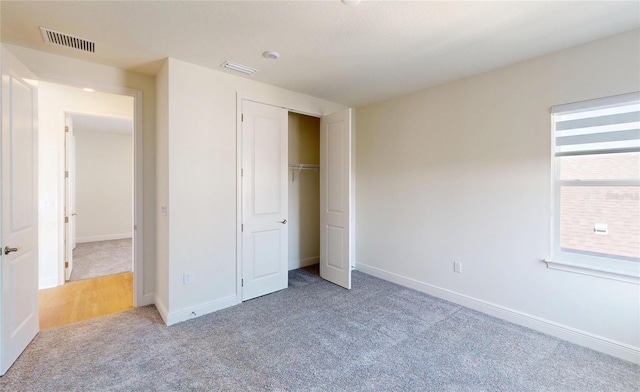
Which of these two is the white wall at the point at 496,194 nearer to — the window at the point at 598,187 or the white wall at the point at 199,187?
the window at the point at 598,187

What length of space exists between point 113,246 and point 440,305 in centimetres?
687

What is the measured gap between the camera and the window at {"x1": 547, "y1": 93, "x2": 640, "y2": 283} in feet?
7.44

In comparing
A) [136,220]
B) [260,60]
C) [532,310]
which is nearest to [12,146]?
[136,220]

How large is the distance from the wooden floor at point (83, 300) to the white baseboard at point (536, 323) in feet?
11.6

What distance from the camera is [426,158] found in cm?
359

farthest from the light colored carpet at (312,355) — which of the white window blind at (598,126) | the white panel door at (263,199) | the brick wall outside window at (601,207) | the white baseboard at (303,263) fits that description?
the white window blind at (598,126)

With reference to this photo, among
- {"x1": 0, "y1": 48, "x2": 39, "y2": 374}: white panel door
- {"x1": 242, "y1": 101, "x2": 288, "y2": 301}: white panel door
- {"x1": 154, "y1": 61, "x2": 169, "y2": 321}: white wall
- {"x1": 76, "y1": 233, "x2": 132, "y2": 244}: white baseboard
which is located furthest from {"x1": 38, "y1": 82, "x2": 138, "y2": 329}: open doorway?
{"x1": 242, "y1": 101, "x2": 288, "y2": 301}: white panel door

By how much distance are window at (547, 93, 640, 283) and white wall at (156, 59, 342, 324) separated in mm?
3247

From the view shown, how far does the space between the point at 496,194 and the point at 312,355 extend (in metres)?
2.43

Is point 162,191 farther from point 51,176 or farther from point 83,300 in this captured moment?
point 51,176

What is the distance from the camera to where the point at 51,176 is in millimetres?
3717

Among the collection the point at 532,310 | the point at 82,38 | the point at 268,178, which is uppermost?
the point at 82,38

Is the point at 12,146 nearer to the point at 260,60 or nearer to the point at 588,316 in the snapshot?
the point at 260,60

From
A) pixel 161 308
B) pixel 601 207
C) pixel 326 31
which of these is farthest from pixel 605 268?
pixel 161 308
